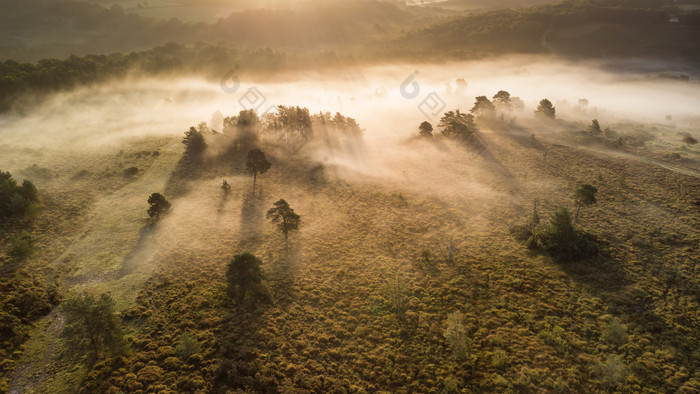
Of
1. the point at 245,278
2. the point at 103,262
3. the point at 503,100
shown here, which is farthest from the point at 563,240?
the point at 503,100

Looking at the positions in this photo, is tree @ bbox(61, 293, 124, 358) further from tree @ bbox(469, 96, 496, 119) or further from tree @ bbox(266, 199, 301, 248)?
tree @ bbox(469, 96, 496, 119)

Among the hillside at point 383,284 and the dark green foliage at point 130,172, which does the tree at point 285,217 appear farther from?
the dark green foliage at point 130,172

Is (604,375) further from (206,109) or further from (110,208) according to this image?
(206,109)

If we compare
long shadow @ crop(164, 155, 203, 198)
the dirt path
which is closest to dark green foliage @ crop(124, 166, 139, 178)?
the dirt path

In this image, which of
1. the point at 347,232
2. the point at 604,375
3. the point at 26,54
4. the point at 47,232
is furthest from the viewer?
the point at 26,54

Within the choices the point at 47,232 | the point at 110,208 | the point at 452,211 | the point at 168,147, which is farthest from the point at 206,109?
the point at 452,211

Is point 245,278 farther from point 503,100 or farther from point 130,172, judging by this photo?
point 503,100
